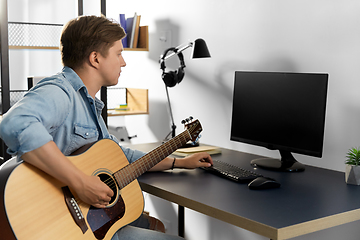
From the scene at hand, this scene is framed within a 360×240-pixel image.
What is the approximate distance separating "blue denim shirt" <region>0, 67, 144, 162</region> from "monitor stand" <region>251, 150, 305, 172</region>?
2.39 ft

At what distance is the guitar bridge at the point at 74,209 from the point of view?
1273mm

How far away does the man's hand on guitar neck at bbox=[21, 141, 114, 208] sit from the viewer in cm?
122

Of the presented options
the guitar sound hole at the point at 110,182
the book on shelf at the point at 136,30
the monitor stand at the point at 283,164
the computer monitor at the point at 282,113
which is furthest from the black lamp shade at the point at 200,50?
the guitar sound hole at the point at 110,182

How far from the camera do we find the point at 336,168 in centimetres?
195

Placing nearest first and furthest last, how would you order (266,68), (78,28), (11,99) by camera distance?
(78,28), (266,68), (11,99)

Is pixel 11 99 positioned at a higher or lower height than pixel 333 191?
higher

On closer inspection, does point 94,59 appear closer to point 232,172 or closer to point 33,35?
point 232,172

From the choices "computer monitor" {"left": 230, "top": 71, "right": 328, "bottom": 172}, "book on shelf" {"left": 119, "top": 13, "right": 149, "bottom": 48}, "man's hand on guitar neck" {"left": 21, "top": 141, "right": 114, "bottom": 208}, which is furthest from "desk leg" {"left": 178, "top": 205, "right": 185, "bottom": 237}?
"book on shelf" {"left": 119, "top": 13, "right": 149, "bottom": 48}

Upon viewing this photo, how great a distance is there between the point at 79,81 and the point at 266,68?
1.14 meters

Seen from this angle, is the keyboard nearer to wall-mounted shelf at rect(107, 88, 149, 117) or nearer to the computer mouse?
the computer mouse

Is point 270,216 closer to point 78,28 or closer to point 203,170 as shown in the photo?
point 203,170

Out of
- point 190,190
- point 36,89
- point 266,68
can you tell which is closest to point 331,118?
point 266,68

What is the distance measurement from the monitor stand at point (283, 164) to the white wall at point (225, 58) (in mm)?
236

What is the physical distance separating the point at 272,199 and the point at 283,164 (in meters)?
0.50
